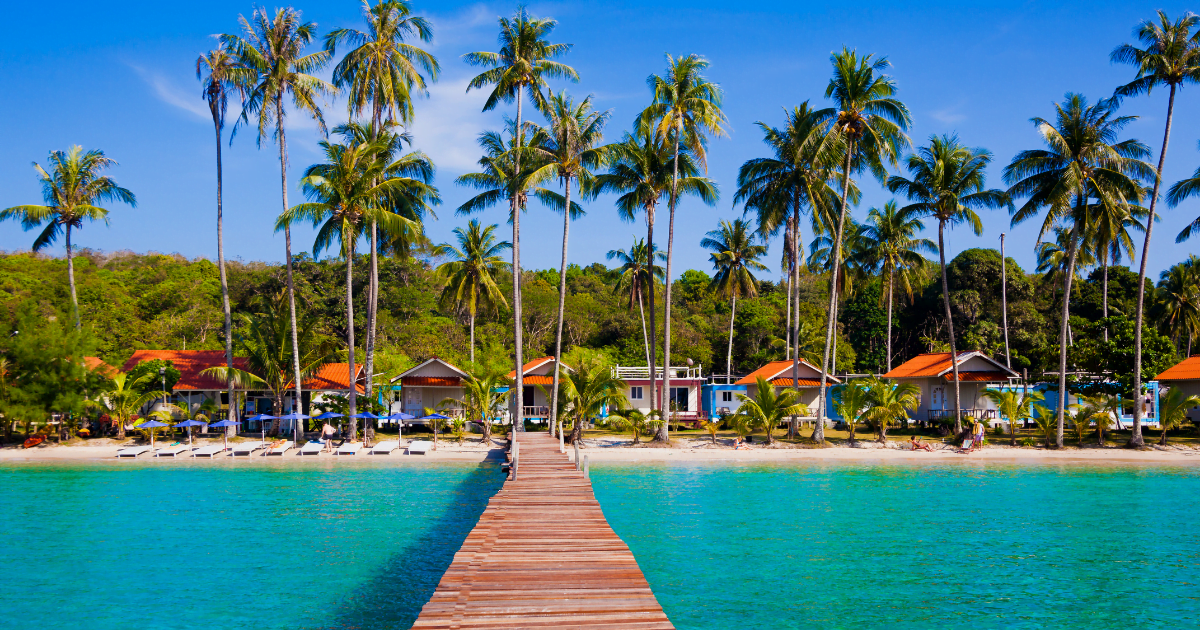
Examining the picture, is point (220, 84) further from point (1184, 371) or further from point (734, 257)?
point (1184, 371)

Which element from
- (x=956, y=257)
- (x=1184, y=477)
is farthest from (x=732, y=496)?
(x=956, y=257)

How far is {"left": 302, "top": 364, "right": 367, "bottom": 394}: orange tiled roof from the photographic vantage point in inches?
1474

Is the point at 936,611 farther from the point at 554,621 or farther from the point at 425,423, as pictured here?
the point at 425,423

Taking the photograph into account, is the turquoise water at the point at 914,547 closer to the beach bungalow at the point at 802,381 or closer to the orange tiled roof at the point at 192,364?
the beach bungalow at the point at 802,381

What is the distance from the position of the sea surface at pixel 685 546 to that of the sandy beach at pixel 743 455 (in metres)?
2.93

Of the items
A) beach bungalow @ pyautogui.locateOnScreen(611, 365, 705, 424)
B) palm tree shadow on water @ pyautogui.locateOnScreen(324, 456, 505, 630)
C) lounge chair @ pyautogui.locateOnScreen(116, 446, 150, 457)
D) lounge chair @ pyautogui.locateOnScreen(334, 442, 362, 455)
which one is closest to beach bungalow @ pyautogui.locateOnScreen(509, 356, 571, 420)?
beach bungalow @ pyautogui.locateOnScreen(611, 365, 705, 424)

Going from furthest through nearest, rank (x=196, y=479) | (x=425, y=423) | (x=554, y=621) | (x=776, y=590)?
(x=425, y=423), (x=196, y=479), (x=776, y=590), (x=554, y=621)

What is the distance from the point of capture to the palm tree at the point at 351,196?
30.8 m

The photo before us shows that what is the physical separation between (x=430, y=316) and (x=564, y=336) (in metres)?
10.1

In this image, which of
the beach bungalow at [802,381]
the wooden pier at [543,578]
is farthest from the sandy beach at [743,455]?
the wooden pier at [543,578]

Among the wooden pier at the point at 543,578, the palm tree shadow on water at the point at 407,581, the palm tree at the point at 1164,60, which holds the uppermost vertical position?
the palm tree at the point at 1164,60

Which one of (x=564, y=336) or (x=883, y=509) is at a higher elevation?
(x=564, y=336)

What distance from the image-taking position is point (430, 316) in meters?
55.0

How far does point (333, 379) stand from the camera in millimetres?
39469
